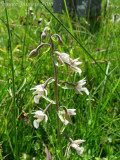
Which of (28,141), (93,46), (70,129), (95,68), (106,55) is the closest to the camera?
(28,141)

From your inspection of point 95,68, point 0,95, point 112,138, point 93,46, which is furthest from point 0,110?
point 93,46

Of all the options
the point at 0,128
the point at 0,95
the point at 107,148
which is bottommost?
the point at 107,148

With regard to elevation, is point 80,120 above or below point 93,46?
below

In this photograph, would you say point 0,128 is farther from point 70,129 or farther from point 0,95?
point 70,129

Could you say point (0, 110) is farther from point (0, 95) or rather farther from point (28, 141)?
point (28, 141)

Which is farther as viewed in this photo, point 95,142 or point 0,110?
point 0,110

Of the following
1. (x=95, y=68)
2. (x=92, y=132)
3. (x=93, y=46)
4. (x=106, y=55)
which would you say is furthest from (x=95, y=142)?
(x=93, y=46)

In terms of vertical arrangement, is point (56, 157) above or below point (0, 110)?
below

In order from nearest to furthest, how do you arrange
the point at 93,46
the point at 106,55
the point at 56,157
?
the point at 56,157 → the point at 106,55 → the point at 93,46

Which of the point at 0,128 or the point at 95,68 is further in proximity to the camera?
the point at 95,68
